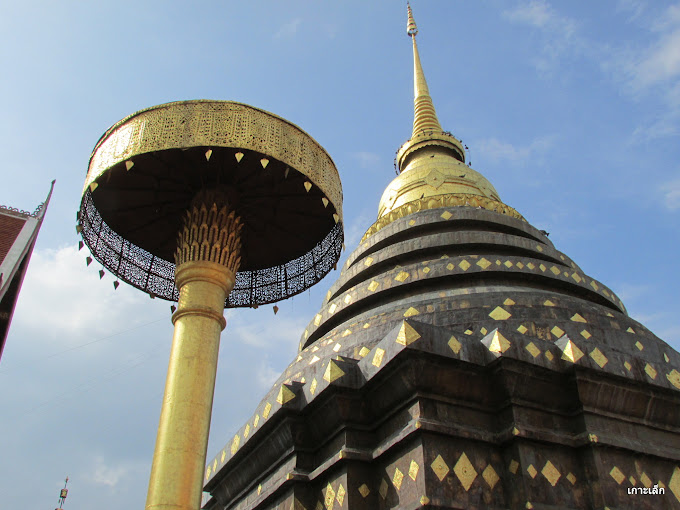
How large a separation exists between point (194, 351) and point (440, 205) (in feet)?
25.6

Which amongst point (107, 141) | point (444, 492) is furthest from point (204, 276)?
point (444, 492)

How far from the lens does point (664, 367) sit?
6.89 meters

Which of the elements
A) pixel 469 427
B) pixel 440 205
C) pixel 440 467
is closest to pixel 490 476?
pixel 469 427

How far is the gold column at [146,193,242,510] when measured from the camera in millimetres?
6621

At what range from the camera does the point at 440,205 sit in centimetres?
1384

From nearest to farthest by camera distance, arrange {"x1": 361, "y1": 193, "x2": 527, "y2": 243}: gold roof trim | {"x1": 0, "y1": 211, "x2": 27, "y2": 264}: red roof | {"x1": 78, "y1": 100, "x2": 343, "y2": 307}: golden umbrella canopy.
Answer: {"x1": 78, "y1": 100, "x2": 343, "y2": 307}: golden umbrella canopy → {"x1": 361, "y1": 193, "x2": 527, "y2": 243}: gold roof trim → {"x1": 0, "y1": 211, "x2": 27, "y2": 264}: red roof

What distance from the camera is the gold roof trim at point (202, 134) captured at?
334 inches

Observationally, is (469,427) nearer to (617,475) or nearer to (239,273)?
(617,475)

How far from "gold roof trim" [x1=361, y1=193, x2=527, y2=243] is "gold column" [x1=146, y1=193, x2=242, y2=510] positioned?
5212 mm

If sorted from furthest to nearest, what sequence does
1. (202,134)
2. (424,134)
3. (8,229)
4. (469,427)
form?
(424,134)
(8,229)
(202,134)
(469,427)

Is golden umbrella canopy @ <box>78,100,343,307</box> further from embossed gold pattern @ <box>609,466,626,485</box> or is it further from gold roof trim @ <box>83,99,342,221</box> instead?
embossed gold pattern @ <box>609,466,626,485</box>

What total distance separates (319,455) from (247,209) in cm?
445

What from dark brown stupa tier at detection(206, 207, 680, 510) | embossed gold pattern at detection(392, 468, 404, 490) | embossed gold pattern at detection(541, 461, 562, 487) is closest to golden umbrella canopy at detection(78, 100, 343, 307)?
dark brown stupa tier at detection(206, 207, 680, 510)

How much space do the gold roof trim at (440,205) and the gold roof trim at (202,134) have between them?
4.94 meters
